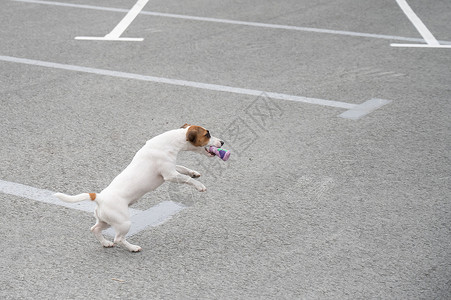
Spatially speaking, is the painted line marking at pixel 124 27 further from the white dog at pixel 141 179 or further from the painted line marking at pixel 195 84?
the white dog at pixel 141 179

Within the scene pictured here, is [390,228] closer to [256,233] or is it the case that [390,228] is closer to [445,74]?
[256,233]

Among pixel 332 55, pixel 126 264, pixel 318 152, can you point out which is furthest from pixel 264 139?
pixel 332 55

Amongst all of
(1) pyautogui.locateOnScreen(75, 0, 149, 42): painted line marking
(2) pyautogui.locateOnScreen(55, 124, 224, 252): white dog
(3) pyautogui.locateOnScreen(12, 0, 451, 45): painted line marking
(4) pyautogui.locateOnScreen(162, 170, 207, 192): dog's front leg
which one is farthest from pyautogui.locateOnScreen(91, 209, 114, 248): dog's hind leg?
(3) pyautogui.locateOnScreen(12, 0, 451, 45): painted line marking

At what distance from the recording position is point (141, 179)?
4.12 meters

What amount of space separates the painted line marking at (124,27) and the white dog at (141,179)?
564cm

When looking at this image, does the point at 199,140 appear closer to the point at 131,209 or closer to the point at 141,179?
the point at 141,179

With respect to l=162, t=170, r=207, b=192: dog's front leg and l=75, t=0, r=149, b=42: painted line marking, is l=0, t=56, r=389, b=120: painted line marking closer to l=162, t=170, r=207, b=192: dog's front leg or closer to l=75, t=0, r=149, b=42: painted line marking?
l=75, t=0, r=149, b=42: painted line marking

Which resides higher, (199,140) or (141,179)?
(199,140)

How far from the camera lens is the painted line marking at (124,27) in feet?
31.5

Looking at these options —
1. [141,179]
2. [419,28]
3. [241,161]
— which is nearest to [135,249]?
[141,179]

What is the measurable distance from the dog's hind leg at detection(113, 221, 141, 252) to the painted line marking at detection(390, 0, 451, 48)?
6.50 meters

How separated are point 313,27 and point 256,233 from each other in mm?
6662

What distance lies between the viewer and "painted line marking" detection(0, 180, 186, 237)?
4.64 m

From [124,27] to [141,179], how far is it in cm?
657
